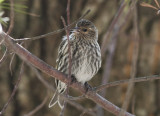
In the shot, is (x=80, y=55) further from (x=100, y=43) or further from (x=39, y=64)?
(x=100, y=43)

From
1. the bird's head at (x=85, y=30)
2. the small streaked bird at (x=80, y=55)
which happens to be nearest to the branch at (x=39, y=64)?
the small streaked bird at (x=80, y=55)

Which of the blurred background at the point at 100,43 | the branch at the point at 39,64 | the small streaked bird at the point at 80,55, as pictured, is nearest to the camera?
the branch at the point at 39,64

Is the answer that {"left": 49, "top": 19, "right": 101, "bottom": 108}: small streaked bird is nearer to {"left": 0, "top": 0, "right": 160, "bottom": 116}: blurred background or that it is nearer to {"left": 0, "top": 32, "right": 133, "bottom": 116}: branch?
{"left": 0, "top": 32, "right": 133, "bottom": 116}: branch

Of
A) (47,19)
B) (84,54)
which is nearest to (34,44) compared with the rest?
(47,19)

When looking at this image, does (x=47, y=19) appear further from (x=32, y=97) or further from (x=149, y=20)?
(x=149, y=20)

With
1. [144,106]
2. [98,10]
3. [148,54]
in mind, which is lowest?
[144,106]

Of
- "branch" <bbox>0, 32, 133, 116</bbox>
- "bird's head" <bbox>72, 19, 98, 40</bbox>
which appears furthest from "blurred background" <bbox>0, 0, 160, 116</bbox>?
"branch" <bbox>0, 32, 133, 116</bbox>

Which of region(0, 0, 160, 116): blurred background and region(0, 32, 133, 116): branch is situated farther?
region(0, 0, 160, 116): blurred background

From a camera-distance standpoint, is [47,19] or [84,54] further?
[47,19]

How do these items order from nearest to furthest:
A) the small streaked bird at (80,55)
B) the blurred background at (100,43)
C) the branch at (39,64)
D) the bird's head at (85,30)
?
the branch at (39,64), the small streaked bird at (80,55), the bird's head at (85,30), the blurred background at (100,43)

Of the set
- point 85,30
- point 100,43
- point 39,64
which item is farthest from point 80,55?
point 100,43

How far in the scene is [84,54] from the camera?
297 centimetres

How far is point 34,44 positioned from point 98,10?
2.74 ft

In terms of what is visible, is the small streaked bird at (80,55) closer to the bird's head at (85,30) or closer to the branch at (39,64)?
the bird's head at (85,30)
